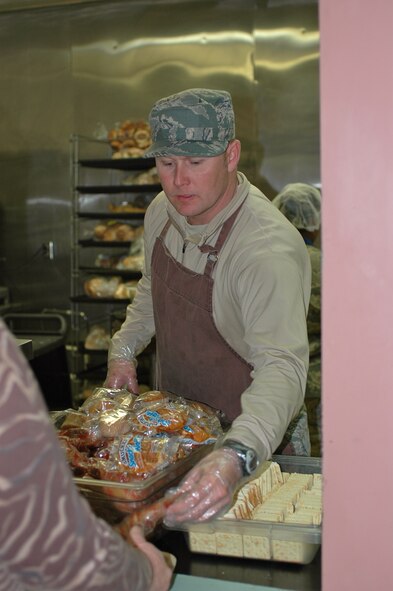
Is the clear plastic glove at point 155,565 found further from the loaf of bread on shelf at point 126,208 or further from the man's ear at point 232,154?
the loaf of bread on shelf at point 126,208

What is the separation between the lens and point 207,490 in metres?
1.37

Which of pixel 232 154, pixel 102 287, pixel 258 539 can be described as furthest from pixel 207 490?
pixel 102 287

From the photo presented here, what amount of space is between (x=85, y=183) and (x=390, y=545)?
5020 millimetres

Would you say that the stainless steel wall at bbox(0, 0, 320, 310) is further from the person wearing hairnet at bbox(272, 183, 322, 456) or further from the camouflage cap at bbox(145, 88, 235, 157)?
the camouflage cap at bbox(145, 88, 235, 157)

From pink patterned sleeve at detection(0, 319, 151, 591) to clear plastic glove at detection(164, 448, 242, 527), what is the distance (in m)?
0.41

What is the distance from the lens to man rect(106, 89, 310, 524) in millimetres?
1875

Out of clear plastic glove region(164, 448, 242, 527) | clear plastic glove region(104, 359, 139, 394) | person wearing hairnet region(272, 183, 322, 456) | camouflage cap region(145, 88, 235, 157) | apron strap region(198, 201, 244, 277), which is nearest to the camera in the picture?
clear plastic glove region(164, 448, 242, 527)

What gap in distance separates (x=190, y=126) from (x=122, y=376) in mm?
902

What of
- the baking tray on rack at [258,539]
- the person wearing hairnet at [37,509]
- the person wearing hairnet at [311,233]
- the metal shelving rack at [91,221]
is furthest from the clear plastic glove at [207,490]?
the metal shelving rack at [91,221]

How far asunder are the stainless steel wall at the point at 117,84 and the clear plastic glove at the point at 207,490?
4.20 m

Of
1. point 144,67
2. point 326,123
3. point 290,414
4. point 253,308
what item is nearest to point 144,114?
point 144,67

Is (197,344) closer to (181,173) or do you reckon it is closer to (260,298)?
(260,298)

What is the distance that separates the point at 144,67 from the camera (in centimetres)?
575

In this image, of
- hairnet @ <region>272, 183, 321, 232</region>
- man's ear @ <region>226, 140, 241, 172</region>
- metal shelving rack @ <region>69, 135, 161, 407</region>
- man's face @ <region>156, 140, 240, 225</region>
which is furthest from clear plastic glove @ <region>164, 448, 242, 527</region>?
metal shelving rack @ <region>69, 135, 161, 407</region>
